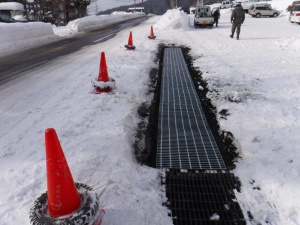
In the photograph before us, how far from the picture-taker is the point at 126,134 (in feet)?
14.7

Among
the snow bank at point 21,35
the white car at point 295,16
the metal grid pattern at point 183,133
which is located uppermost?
the white car at point 295,16

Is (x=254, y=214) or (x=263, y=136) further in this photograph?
(x=263, y=136)

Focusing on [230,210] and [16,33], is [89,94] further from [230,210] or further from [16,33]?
[16,33]

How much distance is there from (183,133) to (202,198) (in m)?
1.75

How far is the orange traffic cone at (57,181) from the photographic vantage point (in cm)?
238

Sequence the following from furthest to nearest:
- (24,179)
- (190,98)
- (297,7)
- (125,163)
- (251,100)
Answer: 1. (297,7)
2. (190,98)
3. (251,100)
4. (125,163)
5. (24,179)

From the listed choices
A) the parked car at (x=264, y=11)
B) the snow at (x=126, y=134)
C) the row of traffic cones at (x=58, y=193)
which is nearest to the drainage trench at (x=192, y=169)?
the snow at (x=126, y=134)

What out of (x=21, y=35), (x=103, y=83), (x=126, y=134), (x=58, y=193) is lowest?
(x=126, y=134)

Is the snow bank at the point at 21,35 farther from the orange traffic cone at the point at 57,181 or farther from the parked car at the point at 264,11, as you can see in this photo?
the parked car at the point at 264,11

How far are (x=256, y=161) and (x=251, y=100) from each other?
2397 mm

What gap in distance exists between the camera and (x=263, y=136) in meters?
4.44

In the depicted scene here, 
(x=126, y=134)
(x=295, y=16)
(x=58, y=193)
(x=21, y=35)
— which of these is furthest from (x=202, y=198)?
(x=295, y=16)

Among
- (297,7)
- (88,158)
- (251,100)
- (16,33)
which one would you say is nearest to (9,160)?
(88,158)

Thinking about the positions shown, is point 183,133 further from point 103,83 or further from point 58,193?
point 58,193
